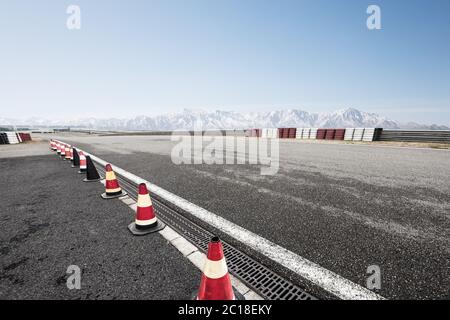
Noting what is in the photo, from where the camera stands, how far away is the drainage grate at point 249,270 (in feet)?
6.08

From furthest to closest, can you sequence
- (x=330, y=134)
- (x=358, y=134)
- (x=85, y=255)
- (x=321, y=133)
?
1. (x=321, y=133)
2. (x=330, y=134)
3. (x=358, y=134)
4. (x=85, y=255)

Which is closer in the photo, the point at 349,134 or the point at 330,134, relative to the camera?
the point at 349,134

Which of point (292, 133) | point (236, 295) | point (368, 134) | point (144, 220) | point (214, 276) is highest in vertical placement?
point (368, 134)

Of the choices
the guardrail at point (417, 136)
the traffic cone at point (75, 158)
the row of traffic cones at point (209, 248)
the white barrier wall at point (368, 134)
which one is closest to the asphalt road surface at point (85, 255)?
the row of traffic cones at point (209, 248)

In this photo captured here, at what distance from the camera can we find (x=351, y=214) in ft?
11.0

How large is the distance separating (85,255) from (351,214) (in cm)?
347

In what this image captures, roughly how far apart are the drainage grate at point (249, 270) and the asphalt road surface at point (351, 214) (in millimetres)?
461

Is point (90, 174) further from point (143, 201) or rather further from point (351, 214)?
point (351, 214)

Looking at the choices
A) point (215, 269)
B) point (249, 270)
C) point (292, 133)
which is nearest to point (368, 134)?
point (292, 133)

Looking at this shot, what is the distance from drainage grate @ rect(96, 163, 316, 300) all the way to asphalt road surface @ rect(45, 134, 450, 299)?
461mm

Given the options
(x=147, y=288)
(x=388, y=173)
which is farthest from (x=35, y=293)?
(x=388, y=173)

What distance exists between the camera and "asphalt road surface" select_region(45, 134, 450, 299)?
212 cm

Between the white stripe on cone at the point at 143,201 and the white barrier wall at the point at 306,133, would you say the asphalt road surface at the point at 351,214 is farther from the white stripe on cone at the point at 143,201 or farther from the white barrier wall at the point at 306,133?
the white barrier wall at the point at 306,133

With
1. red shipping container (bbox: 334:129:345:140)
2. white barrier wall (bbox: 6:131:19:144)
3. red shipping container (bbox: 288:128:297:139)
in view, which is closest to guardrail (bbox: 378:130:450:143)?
red shipping container (bbox: 334:129:345:140)
